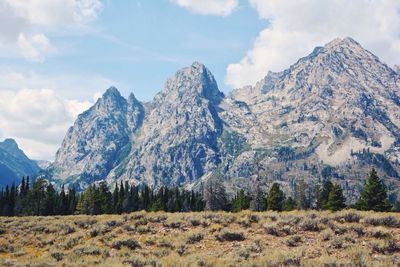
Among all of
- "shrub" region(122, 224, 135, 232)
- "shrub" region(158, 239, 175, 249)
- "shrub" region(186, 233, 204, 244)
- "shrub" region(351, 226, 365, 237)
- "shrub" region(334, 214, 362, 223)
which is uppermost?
"shrub" region(334, 214, 362, 223)

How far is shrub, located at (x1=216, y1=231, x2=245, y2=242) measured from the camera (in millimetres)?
21984

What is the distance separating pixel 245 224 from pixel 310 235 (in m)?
4.70

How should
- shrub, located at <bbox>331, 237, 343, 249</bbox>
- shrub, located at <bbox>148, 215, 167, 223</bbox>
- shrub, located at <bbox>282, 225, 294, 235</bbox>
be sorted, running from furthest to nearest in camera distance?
1. shrub, located at <bbox>148, 215, 167, 223</bbox>
2. shrub, located at <bbox>282, 225, 294, 235</bbox>
3. shrub, located at <bbox>331, 237, 343, 249</bbox>

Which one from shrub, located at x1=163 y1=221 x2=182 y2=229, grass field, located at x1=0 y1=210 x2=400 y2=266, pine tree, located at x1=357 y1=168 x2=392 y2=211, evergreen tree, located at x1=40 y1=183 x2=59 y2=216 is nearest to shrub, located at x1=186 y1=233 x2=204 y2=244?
grass field, located at x1=0 y1=210 x2=400 y2=266

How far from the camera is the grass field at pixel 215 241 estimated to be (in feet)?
55.4

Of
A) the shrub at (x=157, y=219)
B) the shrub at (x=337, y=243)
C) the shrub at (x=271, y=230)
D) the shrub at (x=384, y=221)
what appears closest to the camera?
the shrub at (x=337, y=243)

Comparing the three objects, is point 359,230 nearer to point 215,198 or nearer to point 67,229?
point 67,229

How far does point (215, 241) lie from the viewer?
21.8 m

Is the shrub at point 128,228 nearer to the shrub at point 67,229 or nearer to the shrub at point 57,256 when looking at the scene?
the shrub at point 67,229

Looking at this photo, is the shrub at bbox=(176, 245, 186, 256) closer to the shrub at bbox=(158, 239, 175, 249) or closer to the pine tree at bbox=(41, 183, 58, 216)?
the shrub at bbox=(158, 239, 175, 249)

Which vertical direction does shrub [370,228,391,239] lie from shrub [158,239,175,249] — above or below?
above

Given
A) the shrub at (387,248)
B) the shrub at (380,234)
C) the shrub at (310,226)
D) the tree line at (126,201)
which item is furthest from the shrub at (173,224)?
the tree line at (126,201)

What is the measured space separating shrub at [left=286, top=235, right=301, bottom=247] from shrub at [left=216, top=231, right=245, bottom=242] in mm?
2840

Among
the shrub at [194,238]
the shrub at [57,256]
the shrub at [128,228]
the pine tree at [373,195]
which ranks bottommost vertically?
the shrub at [57,256]
